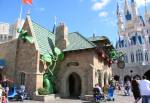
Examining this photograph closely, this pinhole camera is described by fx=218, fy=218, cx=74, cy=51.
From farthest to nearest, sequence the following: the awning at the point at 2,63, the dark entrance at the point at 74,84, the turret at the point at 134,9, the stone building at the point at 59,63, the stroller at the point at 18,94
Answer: the turret at the point at 134,9, the dark entrance at the point at 74,84, the awning at the point at 2,63, the stone building at the point at 59,63, the stroller at the point at 18,94

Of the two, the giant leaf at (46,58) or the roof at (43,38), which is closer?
the giant leaf at (46,58)

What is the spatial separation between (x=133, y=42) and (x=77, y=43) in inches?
2001

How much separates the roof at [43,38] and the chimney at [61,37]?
2.90 ft

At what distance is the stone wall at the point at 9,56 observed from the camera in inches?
858

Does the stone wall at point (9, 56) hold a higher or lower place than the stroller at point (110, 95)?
higher

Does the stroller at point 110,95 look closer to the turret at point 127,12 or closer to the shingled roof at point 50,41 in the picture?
the shingled roof at point 50,41

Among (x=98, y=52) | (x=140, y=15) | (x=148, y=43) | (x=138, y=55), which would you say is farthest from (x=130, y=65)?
(x=98, y=52)

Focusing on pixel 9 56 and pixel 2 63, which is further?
pixel 9 56

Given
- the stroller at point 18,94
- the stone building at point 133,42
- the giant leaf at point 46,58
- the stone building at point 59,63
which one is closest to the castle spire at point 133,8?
the stone building at point 133,42

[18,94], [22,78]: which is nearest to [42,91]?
[18,94]

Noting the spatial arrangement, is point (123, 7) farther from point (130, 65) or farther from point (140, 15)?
point (130, 65)

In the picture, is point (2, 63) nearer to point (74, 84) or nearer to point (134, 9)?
point (74, 84)

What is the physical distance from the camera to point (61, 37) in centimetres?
2394

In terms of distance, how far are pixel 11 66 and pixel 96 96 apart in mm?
9476
